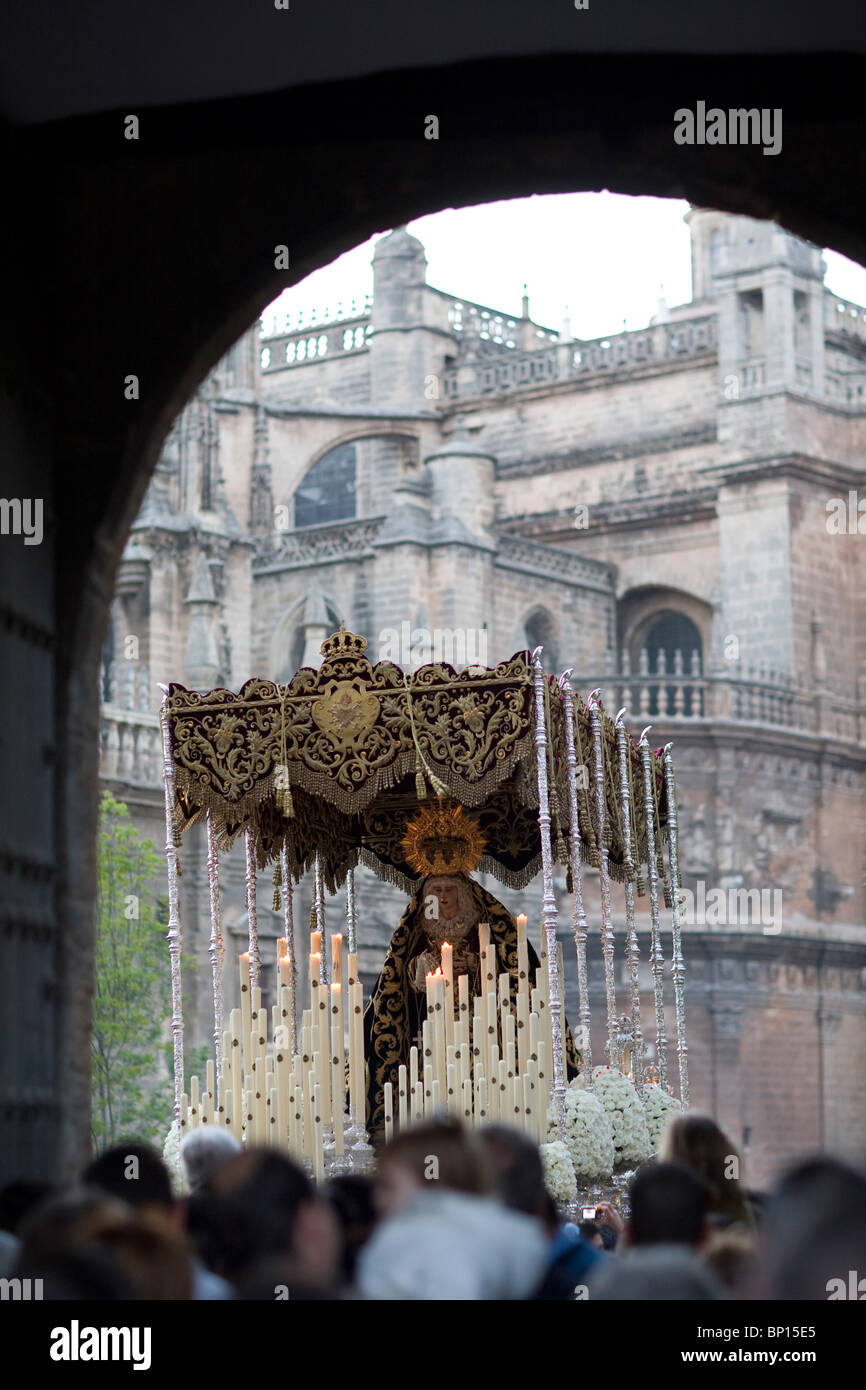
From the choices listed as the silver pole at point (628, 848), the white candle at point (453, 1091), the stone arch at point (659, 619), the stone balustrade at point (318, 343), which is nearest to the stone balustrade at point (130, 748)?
the stone arch at point (659, 619)

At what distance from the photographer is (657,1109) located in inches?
590

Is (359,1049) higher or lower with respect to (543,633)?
lower

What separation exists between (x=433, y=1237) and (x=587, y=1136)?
822 cm

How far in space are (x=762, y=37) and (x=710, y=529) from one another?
3828 centimetres

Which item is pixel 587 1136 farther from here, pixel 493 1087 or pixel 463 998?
pixel 463 998

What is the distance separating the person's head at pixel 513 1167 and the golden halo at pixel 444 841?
357 inches

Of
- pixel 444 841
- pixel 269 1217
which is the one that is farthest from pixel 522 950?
pixel 269 1217

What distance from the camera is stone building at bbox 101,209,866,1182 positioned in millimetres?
38344

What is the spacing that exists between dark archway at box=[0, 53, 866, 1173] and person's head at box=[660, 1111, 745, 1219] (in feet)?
7.31

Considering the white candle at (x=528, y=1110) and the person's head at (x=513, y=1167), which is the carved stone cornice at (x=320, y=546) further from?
the person's head at (x=513, y=1167)

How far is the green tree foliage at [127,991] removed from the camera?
1150 inches

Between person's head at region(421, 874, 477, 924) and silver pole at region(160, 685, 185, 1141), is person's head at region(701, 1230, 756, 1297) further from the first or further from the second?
person's head at region(421, 874, 477, 924)

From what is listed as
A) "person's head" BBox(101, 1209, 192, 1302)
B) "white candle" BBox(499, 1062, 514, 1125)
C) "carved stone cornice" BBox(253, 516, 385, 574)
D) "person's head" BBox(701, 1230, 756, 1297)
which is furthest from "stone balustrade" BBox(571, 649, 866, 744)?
"person's head" BBox(101, 1209, 192, 1302)
